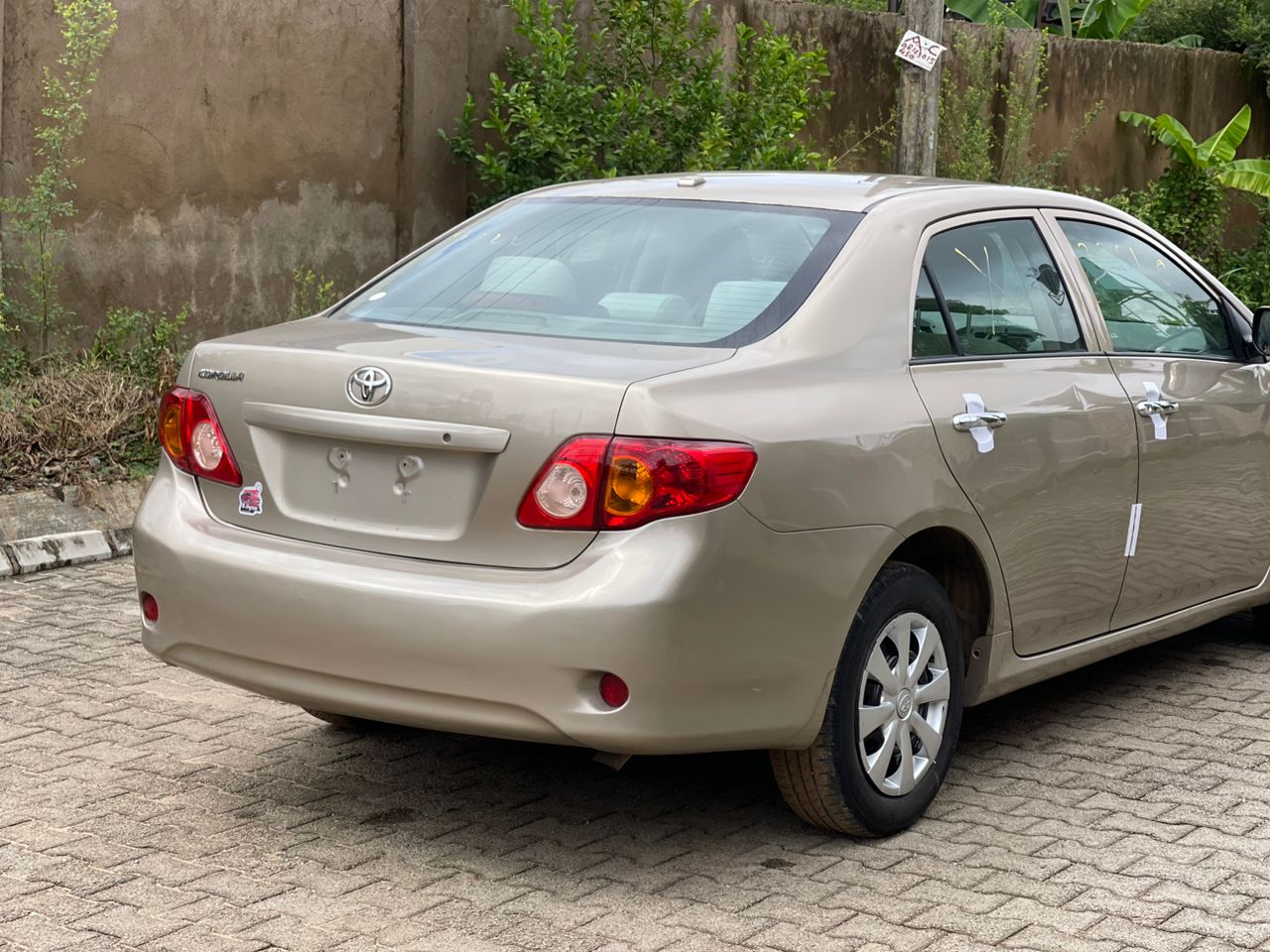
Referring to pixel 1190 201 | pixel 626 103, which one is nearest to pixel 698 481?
pixel 626 103

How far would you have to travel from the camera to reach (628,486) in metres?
3.92

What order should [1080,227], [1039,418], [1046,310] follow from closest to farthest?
[1039,418] < [1046,310] < [1080,227]

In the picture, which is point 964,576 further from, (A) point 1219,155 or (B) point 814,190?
(A) point 1219,155

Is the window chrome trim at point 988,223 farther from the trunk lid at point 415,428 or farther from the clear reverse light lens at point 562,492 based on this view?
the clear reverse light lens at point 562,492

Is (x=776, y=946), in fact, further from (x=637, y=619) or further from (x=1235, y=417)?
(x=1235, y=417)

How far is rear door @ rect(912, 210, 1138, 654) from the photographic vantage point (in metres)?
4.72

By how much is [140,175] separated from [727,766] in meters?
5.58

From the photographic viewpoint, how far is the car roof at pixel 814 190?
16.4 feet

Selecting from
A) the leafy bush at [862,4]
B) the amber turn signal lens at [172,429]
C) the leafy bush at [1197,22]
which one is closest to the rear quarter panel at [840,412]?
the amber turn signal lens at [172,429]

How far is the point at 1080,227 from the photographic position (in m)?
5.62

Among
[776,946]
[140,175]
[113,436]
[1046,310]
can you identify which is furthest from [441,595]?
[140,175]

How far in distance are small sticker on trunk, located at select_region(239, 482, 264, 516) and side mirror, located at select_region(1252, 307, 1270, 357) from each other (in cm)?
354

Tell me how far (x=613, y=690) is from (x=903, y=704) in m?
0.97

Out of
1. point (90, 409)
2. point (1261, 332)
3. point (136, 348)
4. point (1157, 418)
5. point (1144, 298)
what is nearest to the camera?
point (1157, 418)
